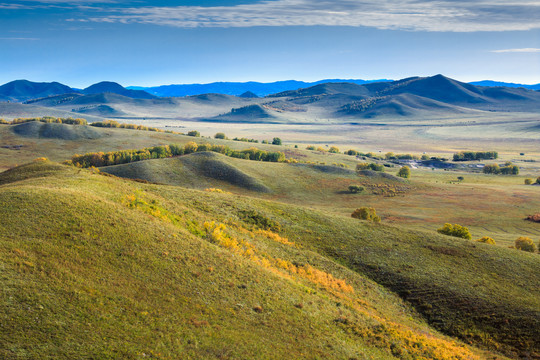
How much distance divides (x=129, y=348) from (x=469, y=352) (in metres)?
28.4

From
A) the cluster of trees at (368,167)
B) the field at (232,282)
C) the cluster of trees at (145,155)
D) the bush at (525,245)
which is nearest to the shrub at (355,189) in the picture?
the cluster of trees at (368,167)

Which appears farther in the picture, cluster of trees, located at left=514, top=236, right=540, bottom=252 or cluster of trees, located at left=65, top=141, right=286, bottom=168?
cluster of trees, located at left=65, top=141, right=286, bottom=168

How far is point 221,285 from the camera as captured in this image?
28.1m

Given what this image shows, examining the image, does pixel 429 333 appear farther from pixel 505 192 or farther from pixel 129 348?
pixel 505 192

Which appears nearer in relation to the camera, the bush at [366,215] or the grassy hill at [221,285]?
the grassy hill at [221,285]

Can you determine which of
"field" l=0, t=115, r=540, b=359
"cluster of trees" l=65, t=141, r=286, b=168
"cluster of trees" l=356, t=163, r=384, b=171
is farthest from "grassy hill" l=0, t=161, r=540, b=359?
"cluster of trees" l=356, t=163, r=384, b=171

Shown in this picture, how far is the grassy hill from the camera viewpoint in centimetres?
2095

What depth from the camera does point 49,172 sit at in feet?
168

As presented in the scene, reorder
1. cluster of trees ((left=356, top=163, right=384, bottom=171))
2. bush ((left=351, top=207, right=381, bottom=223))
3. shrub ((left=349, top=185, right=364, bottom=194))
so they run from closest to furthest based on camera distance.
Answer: bush ((left=351, top=207, right=381, bottom=223)) < shrub ((left=349, top=185, right=364, bottom=194)) < cluster of trees ((left=356, top=163, right=384, bottom=171))

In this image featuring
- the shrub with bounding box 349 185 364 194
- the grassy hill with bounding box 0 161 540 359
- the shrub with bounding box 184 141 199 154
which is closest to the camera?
the grassy hill with bounding box 0 161 540 359

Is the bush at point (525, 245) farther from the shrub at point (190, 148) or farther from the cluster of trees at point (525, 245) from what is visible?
the shrub at point (190, 148)

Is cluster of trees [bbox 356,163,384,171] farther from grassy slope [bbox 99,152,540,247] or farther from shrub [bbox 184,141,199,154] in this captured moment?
shrub [bbox 184,141,199,154]

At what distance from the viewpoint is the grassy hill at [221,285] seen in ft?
68.7

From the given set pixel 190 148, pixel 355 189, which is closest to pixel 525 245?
pixel 355 189
